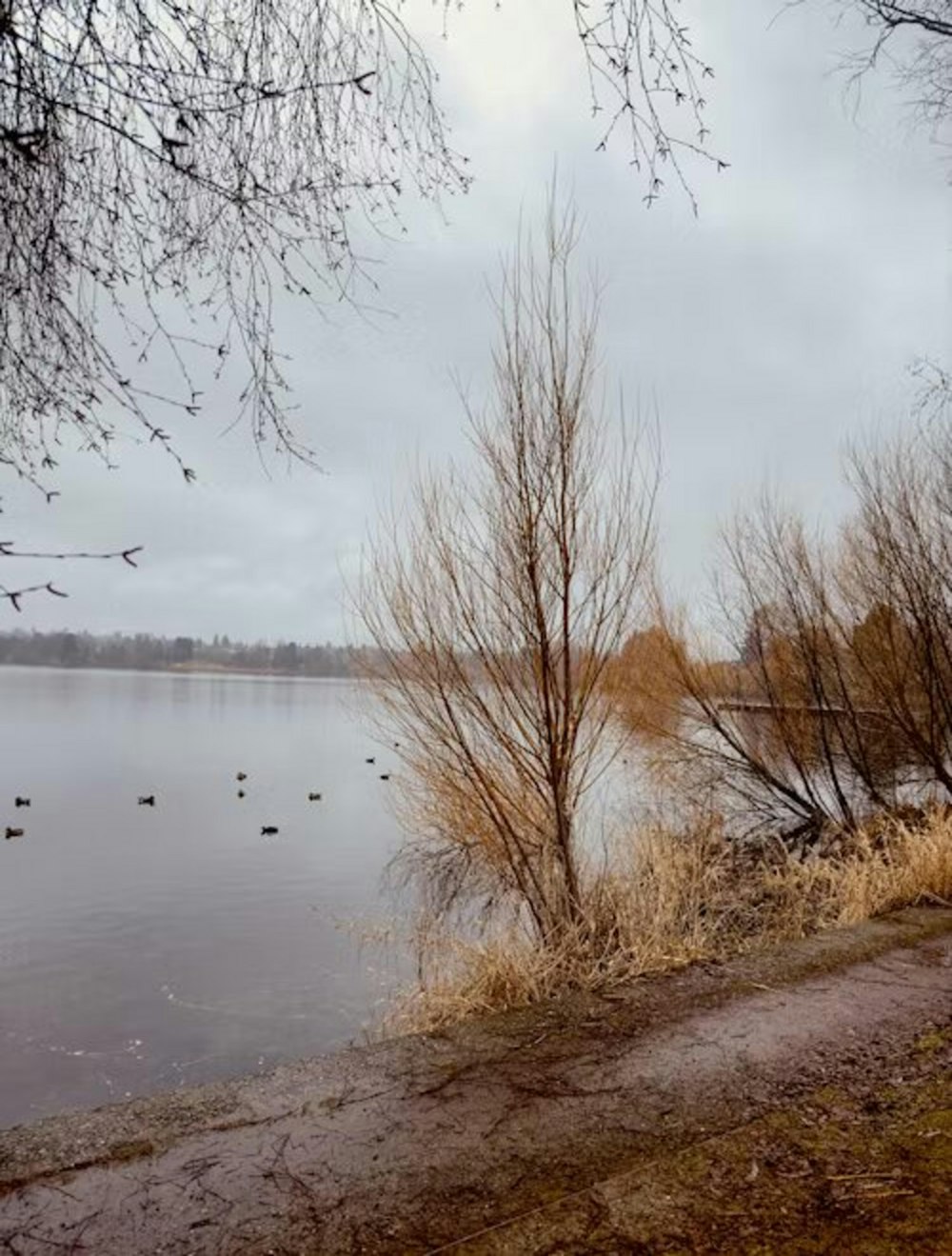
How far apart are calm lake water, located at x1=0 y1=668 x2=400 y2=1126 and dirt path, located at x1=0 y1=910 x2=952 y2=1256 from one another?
334cm

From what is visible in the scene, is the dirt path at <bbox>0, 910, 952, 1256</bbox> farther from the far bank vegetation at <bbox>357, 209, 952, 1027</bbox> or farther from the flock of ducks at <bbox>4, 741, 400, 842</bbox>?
the flock of ducks at <bbox>4, 741, 400, 842</bbox>

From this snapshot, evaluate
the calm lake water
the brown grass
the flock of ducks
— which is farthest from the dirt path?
the flock of ducks

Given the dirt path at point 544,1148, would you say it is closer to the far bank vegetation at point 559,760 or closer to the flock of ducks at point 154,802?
the far bank vegetation at point 559,760

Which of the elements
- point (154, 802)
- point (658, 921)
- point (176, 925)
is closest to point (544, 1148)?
point (658, 921)

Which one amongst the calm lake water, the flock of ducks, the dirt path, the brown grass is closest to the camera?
the dirt path

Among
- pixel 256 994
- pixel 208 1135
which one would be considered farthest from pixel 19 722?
pixel 208 1135

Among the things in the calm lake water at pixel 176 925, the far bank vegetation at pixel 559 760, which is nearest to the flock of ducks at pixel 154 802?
the calm lake water at pixel 176 925

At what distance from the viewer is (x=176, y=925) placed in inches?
386

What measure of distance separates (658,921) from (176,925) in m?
6.48

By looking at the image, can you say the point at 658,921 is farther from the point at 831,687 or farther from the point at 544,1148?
A: the point at 831,687

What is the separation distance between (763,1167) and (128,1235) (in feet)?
5.40

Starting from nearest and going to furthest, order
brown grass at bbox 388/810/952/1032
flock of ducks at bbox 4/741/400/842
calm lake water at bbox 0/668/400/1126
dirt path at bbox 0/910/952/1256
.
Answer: dirt path at bbox 0/910/952/1256, brown grass at bbox 388/810/952/1032, calm lake water at bbox 0/668/400/1126, flock of ducks at bbox 4/741/400/842

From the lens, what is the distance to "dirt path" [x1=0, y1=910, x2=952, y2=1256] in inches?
84.4

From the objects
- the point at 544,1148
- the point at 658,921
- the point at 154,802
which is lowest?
the point at 154,802
